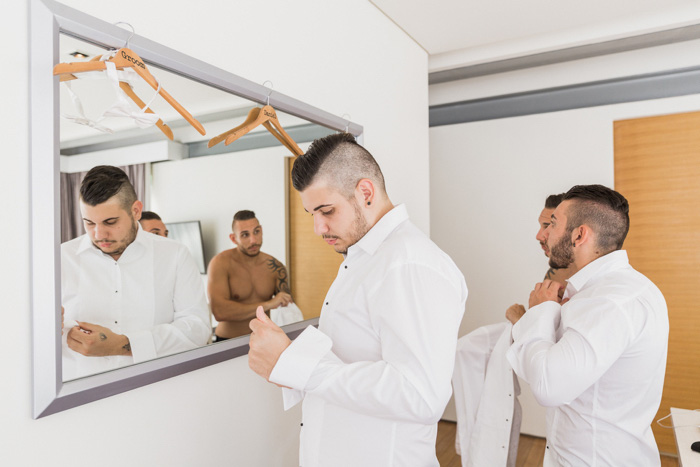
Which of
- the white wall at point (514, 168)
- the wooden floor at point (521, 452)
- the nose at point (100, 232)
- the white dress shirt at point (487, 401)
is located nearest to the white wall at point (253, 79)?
the nose at point (100, 232)

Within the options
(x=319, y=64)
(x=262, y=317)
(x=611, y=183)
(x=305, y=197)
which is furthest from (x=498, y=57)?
(x=262, y=317)

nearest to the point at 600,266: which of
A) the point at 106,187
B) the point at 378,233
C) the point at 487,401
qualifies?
the point at 487,401

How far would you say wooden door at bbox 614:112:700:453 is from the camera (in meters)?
3.29

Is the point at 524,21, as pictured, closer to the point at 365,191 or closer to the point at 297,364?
the point at 365,191

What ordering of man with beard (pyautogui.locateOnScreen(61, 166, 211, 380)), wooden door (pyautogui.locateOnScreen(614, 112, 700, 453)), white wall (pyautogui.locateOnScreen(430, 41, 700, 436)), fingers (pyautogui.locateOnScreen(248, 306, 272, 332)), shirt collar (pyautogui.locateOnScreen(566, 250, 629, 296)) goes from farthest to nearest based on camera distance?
1. white wall (pyautogui.locateOnScreen(430, 41, 700, 436))
2. wooden door (pyautogui.locateOnScreen(614, 112, 700, 453))
3. shirt collar (pyautogui.locateOnScreen(566, 250, 629, 296))
4. fingers (pyautogui.locateOnScreen(248, 306, 272, 332))
5. man with beard (pyautogui.locateOnScreen(61, 166, 211, 380))

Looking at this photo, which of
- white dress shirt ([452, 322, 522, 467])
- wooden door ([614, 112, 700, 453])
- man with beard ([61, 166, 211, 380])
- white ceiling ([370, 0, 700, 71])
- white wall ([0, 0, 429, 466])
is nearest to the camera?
white wall ([0, 0, 429, 466])

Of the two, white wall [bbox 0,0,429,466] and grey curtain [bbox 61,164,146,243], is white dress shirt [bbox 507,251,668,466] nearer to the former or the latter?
white wall [bbox 0,0,429,466]

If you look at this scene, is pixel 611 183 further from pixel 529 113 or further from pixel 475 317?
pixel 475 317

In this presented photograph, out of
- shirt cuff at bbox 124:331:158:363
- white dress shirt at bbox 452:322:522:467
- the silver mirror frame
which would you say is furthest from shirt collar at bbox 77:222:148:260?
white dress shirt at bbox 452:322:522:467

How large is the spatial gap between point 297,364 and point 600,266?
4.10 feet

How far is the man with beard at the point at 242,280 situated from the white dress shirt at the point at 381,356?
16.4 inches

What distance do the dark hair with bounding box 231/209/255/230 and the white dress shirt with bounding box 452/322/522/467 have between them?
119 cm

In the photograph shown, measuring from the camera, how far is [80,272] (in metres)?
1.16

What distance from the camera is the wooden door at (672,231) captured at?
3285 millimetres
